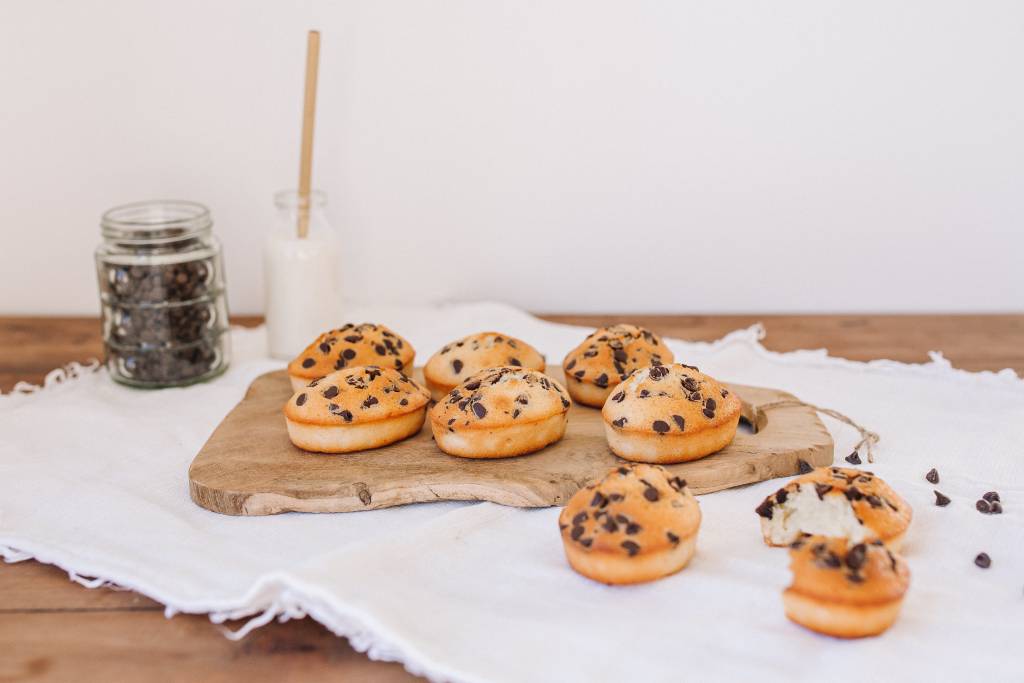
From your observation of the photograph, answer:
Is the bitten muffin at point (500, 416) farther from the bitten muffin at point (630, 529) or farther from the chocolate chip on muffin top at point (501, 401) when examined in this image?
the bitten muffin at point (630, 529)

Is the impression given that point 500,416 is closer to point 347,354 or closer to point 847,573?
point 347,354

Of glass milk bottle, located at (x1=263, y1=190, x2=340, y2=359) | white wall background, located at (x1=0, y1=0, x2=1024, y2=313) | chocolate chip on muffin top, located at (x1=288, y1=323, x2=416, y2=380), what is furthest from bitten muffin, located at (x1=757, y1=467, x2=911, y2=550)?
white wall background, located at (x1=0, y1=0, x2=1024, y2=313)

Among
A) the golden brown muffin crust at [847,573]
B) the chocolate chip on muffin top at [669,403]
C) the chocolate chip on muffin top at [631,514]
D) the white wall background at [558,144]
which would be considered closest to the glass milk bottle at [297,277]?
the white wall background at [558,144]

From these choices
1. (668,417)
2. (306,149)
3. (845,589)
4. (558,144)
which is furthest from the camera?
(558,144)

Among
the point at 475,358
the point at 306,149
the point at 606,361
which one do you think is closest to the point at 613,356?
the point at 606,361

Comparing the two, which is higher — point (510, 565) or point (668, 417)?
point (668, 417)
